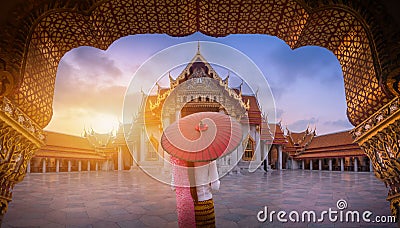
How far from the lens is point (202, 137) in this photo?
2.45m

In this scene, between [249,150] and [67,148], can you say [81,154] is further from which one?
[249,150]

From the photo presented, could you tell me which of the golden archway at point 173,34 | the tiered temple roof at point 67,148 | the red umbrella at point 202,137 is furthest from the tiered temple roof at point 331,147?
the tiered temple roof at point 67,148

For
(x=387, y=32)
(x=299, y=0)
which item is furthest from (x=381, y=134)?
(x=299, y=0)

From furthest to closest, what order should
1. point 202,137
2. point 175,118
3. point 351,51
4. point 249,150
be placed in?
point 249,150
point 175,118
point 351,51
point 202,137

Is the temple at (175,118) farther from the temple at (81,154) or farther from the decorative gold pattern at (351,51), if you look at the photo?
the decorative gold pattern at (351,51)

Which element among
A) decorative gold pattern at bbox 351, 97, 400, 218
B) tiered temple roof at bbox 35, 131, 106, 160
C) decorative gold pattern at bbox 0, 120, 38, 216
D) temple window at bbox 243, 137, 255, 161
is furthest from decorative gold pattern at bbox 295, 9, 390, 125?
tiered temple roof at bbox 35, 131, 106, 160

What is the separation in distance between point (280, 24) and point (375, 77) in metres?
1.38

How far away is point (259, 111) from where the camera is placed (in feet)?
77.4

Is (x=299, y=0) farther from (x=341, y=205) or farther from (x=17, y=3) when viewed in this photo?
(x=341, y=205)

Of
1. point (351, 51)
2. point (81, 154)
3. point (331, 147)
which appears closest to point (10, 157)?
point (351, 51)

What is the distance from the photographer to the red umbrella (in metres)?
2.40

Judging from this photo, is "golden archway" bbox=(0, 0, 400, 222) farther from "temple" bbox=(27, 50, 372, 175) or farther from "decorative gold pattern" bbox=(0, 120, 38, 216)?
"temple" bbox=(27, 50, 372, 175)

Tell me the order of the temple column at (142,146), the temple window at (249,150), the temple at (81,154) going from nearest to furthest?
the temple at (81,154) < the temple window at (249,150) < the temple column at (142,146)

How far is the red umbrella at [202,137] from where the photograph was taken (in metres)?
2.40
